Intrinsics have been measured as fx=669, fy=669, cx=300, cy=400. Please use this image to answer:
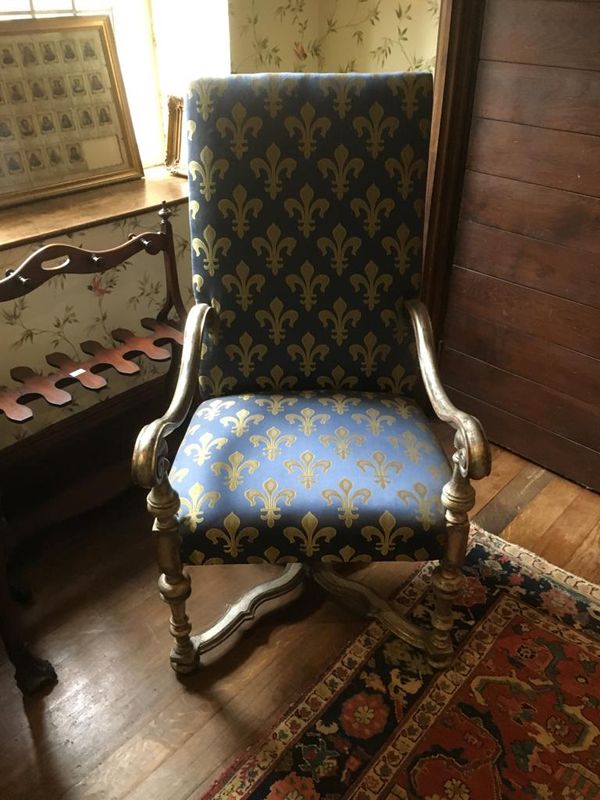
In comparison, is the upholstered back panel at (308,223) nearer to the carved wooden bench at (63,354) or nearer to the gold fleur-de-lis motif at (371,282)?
the gold fleur-de-lis motif at (371,282)

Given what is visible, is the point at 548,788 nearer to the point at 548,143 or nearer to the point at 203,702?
the point at 203,702

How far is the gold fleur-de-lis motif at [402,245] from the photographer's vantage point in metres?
1.40

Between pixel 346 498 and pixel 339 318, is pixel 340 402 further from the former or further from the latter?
pixel 346 498

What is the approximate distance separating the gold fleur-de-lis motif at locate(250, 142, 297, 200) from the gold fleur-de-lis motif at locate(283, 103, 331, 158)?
0.13ft

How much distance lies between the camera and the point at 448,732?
4.27 feet

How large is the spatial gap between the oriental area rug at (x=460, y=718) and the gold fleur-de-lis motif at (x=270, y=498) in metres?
0.45

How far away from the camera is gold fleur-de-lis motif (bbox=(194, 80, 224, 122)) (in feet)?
4.28

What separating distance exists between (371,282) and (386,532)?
54 cm

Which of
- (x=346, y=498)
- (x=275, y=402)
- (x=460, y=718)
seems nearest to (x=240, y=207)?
(x=275, y=402)

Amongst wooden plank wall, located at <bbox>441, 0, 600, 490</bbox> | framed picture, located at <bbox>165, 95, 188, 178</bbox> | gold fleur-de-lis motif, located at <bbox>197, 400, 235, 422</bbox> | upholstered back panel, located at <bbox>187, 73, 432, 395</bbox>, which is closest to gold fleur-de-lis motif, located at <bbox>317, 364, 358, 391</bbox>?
upholstered back panel, located at <bbox>187, 73, 432, 395</bbox>

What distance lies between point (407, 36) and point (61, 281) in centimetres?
112

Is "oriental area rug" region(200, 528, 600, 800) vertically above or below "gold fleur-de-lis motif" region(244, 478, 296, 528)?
below

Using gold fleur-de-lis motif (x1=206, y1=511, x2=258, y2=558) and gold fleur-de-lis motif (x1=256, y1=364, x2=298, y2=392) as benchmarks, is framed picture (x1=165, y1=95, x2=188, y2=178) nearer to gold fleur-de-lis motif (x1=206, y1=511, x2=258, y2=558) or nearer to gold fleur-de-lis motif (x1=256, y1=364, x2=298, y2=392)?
gold fleur-de-lis motif (x1=256, y1=364, x2=298, y2=392)

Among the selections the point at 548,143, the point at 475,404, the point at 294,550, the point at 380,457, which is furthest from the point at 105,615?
the point at 548,143
